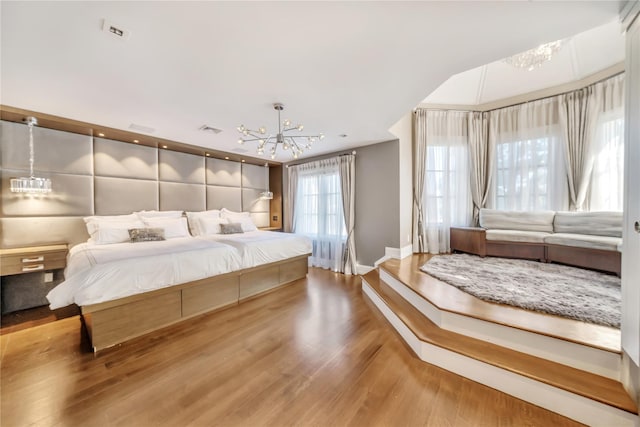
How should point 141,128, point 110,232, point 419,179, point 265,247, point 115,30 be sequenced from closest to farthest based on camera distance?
point 115,30 < point 110,232 < point 141,128 < point 265,247 < point 419,179

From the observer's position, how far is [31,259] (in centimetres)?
265

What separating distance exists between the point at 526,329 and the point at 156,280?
11.2ft

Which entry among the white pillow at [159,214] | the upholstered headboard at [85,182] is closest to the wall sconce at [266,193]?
the upholstered headboard at [85,182]

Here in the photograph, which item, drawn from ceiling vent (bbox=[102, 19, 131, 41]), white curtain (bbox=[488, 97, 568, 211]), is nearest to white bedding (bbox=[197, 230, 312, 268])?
ceiling vent (bbox=[102, 19, 131, 41])

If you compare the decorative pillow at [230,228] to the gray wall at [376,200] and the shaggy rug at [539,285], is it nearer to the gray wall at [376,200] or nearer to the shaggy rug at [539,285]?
the gray wall at [376,200]

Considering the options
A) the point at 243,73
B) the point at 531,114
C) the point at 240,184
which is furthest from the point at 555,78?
the point at 240,184

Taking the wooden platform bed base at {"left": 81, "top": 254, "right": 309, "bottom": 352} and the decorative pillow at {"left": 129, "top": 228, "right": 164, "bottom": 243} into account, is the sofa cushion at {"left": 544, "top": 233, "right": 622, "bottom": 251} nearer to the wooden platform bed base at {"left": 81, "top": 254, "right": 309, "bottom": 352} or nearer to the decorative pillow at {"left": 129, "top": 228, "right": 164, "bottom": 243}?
the wooden platform bed base at {"left": 81, "top": 254, "right": 309, "bottom": 352}

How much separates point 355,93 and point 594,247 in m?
3.81

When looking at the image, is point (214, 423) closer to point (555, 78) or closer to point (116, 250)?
point (116, 250)

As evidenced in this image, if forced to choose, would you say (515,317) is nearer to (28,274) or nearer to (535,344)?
(535,344)

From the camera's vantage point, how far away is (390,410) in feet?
4.82

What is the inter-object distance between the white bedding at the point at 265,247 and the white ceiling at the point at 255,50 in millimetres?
1852

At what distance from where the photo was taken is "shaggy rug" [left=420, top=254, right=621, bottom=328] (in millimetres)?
1994

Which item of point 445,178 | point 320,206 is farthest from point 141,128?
point 445,178
